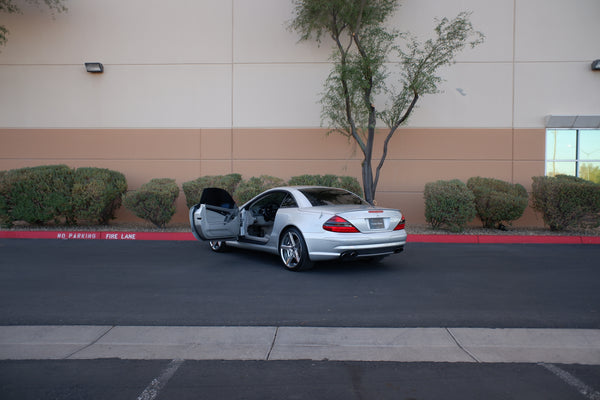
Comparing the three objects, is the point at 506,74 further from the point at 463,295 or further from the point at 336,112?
the point at 463,295

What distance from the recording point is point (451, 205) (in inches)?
442

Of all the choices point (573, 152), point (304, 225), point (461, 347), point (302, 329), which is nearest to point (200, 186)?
point (304, 225)

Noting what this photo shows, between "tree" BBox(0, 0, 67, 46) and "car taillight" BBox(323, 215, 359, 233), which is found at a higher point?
"tree" BBox(0, 0, 67, 46)

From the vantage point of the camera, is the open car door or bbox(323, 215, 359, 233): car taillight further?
the open car door

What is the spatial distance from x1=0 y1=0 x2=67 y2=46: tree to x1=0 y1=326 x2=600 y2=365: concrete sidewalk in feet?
40.4

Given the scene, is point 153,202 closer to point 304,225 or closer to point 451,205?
point 304,225

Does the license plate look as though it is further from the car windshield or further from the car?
the car windshield

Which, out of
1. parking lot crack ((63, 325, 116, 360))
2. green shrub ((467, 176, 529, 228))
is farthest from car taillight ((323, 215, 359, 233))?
green shrub ((467, 176, 529, 228))

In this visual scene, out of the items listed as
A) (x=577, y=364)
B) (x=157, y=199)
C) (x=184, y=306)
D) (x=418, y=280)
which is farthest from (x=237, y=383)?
(x=157, y=199)

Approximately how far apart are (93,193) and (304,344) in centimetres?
951

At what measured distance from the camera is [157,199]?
11750 millimetres

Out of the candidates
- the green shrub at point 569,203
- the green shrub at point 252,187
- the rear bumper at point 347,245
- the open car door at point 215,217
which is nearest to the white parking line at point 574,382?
the rear bumper at point 347,245

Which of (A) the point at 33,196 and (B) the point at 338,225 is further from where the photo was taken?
(A) the point at 33,196

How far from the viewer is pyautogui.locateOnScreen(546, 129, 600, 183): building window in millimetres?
13500
